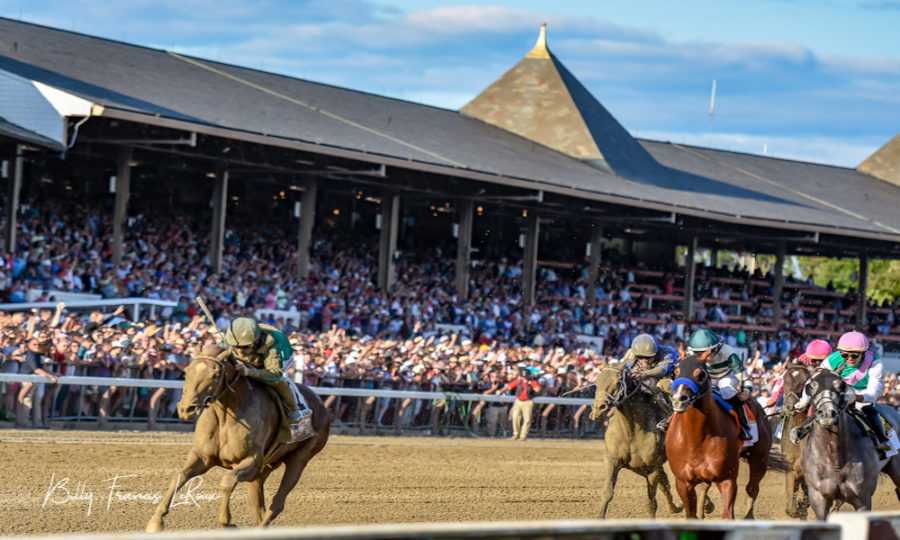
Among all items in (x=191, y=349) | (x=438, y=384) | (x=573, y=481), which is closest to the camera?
(x=573, y=481)

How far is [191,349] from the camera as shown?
15219 millimetres

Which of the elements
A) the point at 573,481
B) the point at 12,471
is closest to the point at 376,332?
the point at 573,481

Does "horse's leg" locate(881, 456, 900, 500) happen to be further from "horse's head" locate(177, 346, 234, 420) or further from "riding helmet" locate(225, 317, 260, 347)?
"horse's head" locate(177, 346, 234, 420)

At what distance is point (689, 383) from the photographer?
8.59 m

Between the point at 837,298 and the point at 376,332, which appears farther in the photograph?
the point at 837,298

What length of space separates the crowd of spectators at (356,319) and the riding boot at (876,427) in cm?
632

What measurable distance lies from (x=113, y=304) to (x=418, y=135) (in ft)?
38.8

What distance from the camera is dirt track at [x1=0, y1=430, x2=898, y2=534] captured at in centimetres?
927

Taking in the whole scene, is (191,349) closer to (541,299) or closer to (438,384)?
Answer: (438,384)

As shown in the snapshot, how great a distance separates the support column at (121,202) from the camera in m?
21.8

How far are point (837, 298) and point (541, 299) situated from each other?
38.6 feet

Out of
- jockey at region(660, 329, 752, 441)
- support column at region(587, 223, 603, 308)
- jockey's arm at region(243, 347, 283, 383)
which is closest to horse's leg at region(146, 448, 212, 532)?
jockey's arm at region(243, 347, 283, 383)

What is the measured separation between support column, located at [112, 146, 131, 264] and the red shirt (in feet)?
25.7

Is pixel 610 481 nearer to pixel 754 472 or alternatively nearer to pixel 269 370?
pixel 754 472
